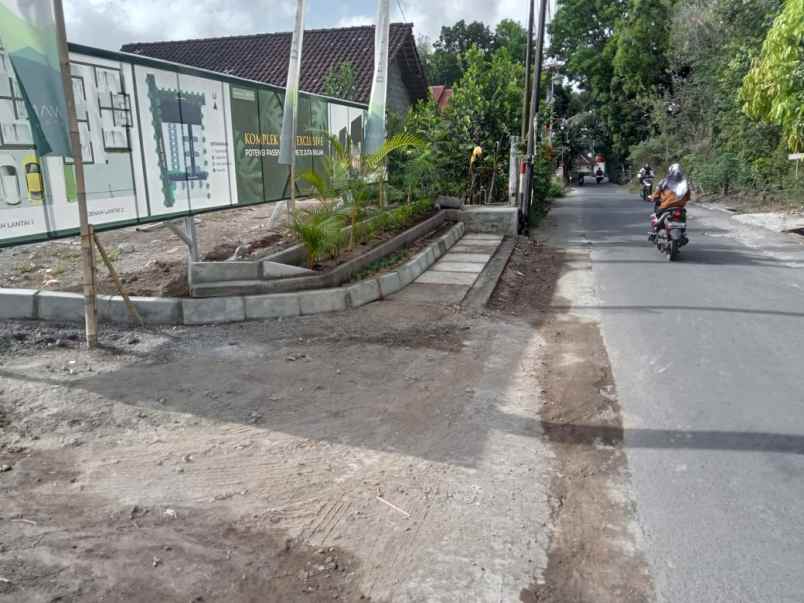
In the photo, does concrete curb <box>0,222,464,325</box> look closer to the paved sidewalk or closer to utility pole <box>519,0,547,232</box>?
the paved sidewalk

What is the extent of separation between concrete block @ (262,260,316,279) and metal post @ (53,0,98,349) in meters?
2.05

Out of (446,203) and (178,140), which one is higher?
(178,140)

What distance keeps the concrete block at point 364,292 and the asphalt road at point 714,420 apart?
9.03ft

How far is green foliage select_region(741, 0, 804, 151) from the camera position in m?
14.3

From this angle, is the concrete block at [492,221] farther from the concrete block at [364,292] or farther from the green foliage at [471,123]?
the concrete block at [364,292]

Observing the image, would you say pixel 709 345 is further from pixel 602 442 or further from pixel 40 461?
pixel 40 461

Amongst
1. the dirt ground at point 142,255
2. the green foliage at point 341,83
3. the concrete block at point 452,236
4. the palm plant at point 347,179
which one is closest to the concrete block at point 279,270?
the dirt ground at point 142,255

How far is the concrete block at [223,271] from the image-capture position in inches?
272

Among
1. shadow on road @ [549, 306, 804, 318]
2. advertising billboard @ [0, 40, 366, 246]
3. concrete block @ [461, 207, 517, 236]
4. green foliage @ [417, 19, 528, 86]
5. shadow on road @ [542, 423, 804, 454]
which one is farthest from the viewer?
green foliage @ [417, 19, 528, 86]

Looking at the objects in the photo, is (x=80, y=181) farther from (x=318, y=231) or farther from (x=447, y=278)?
(x=447, y=278)

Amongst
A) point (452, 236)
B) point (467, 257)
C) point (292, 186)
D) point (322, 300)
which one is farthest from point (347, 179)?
point (452, 236)

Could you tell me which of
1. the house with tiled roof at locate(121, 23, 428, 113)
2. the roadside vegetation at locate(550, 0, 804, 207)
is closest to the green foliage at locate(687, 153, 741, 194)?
the roadside vegetation at locate(550, 0, 804, 207)

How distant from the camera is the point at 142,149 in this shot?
22.0 feet

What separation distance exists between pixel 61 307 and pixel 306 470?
3.99 meters
